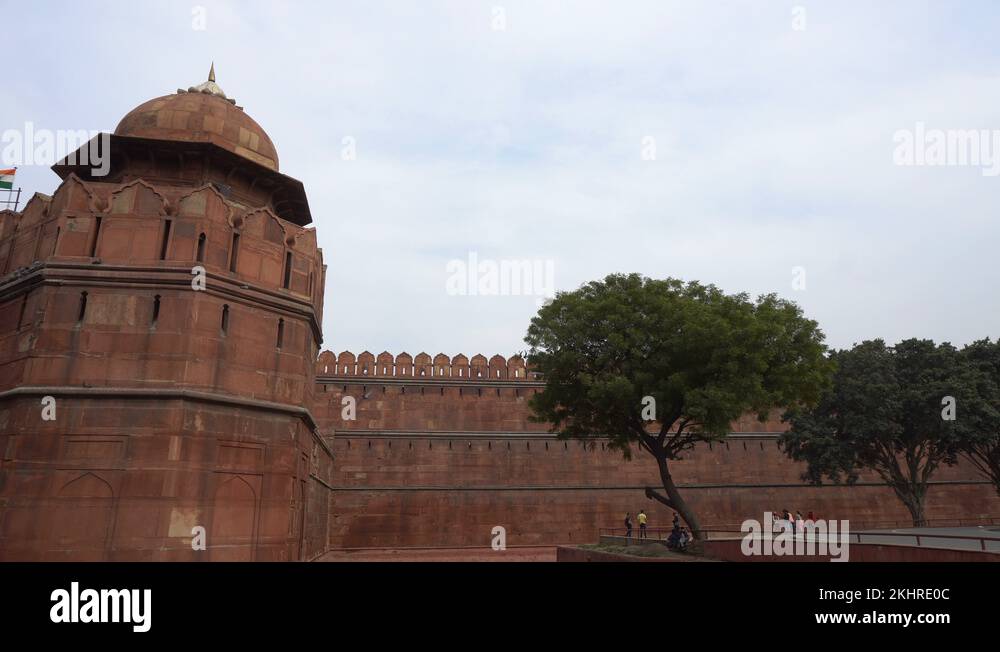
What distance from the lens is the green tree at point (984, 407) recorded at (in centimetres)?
2147

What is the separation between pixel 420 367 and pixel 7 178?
16.2m

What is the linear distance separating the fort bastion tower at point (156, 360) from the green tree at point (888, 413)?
67.1 ft

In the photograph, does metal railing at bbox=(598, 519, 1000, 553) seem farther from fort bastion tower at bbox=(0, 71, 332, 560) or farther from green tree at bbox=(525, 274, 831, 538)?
fort bastion tower at bbox=(0, 71, 332, 560)

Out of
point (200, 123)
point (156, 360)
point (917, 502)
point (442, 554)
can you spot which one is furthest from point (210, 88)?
point (917, 502)

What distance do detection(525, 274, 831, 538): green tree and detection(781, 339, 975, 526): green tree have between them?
24.3 feet

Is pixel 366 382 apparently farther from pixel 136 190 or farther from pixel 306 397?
pixel 136 190

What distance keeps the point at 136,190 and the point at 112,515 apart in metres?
6.57

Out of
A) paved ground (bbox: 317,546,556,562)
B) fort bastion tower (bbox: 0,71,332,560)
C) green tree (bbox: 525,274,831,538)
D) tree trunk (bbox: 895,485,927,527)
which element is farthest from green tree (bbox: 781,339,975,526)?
fort bastion tower (bbox: 0,71,332,560)

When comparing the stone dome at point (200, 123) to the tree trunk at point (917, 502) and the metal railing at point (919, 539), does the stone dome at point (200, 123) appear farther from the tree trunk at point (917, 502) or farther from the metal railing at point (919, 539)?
the tree trunk at point (917, 502)

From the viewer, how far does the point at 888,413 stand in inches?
874

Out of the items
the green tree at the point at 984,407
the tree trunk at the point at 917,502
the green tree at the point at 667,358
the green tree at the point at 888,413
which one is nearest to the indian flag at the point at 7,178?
→ the green tree at the point at 667,358

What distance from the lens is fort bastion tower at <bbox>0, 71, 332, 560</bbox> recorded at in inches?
398

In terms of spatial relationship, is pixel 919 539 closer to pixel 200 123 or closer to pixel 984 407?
pixel 984 407
